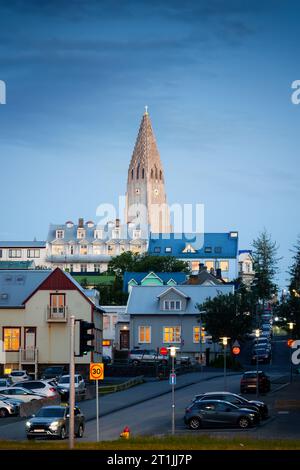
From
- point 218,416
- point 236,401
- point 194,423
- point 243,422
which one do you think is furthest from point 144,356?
point 243,422

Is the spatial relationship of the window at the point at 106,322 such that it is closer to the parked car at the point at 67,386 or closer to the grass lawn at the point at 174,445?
the parked car at the point at 67,386

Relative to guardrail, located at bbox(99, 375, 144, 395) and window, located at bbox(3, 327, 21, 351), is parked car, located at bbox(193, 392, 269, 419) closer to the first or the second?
guardrail, located at bbox(99, 375, 144, 395)

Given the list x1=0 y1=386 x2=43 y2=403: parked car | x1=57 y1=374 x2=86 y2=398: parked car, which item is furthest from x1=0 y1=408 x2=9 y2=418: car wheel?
x1=57 y1=374 x2=86 y2=398: parked car

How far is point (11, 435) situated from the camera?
188 ft

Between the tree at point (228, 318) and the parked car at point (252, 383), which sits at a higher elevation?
the tree at point (228, 318)

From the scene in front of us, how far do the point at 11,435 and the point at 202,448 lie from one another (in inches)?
645

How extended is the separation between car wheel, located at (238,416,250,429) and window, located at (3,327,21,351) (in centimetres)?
4744

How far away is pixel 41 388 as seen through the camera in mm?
74688

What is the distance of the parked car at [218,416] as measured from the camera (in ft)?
197

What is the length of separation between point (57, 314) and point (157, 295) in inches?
1147

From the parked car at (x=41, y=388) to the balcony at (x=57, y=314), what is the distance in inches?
1102

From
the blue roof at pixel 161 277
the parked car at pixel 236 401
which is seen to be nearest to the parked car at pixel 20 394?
the parked car at pixel 236 401

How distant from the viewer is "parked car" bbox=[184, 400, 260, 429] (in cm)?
5997
